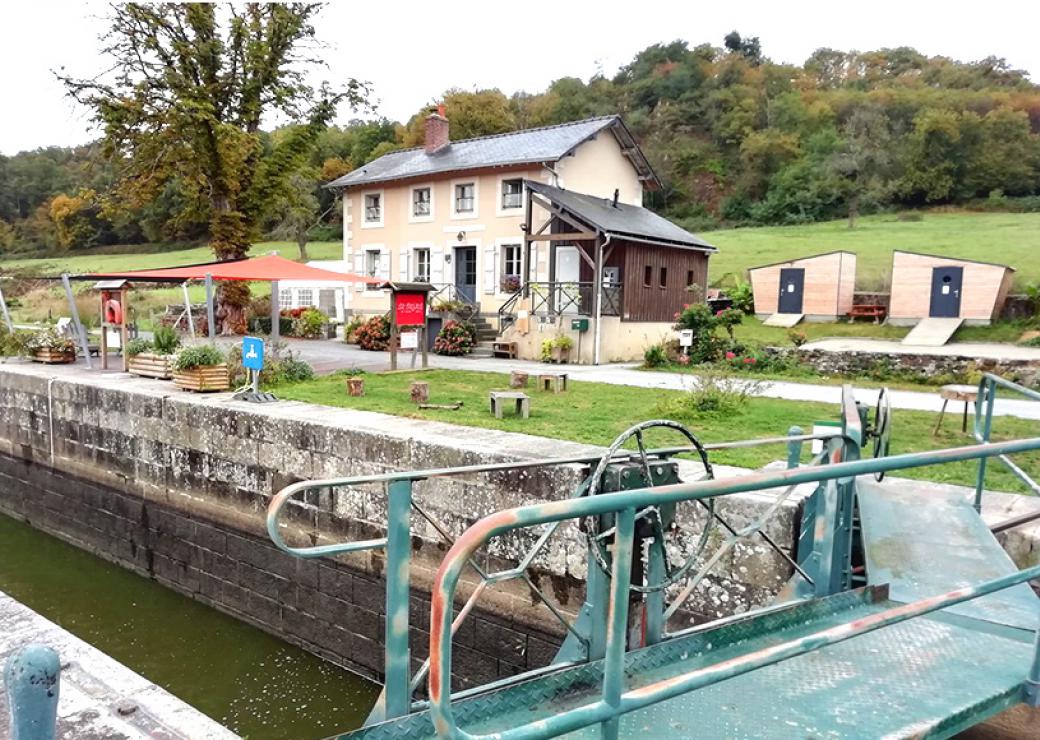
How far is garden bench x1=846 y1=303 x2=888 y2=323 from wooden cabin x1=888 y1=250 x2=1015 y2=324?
52 cm

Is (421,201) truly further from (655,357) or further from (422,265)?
(655,357)

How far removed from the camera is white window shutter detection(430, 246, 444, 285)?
2350 cm

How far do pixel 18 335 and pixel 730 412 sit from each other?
47.7ft

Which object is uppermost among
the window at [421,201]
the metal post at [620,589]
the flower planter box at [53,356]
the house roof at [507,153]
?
the house roof at [507,153]

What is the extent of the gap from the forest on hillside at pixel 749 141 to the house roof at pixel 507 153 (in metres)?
13.3

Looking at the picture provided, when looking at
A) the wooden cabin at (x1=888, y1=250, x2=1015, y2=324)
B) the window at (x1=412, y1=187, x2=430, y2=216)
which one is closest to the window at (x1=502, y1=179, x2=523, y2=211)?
the window at (x1=412, y1=187, x2=430, y2=216)

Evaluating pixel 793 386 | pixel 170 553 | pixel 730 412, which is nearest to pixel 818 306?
pixel 793 386

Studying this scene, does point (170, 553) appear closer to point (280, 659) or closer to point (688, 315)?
point (280, 659)

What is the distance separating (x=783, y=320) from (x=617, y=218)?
25.9 feet

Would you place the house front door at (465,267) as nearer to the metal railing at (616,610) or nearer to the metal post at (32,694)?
the metal railing at (616,610)

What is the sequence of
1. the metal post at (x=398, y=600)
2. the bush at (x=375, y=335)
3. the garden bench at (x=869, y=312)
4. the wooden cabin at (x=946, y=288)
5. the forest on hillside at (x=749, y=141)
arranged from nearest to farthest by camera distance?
the metal post at (x=398, y=600), the bush at (x=375, y=335), the wooden cabin at (x=946, y=288), the garden bench at (x=869, y=312), the forest on hillside at (x=749, y=141)

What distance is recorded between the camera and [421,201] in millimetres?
24031

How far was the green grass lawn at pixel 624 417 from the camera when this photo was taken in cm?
671

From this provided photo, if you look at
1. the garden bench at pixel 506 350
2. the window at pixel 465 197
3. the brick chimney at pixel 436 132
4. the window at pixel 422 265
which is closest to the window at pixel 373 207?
the window at pixel 422 265
